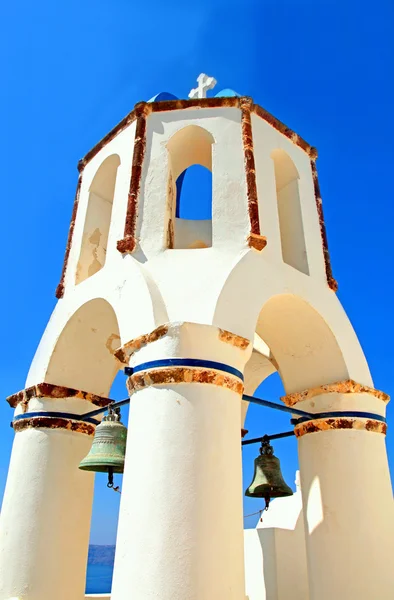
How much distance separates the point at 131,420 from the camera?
377 centimetres

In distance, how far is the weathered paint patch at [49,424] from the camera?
16.7 ft

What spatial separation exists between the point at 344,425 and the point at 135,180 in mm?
3046

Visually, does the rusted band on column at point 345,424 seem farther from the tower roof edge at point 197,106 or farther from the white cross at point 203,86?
the white cross at point 203,86

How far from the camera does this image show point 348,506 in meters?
4.60

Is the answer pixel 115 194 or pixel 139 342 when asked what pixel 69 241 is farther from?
pixel 139 342

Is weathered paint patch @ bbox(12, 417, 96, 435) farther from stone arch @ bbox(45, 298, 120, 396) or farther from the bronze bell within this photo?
the bronze bell

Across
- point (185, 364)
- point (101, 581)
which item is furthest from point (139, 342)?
point (101, 581)

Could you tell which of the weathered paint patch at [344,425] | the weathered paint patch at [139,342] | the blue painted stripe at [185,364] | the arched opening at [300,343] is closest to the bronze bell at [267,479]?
the weathered paint patch at [344,425]

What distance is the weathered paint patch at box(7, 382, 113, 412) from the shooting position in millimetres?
5180

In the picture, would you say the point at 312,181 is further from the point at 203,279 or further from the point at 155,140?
the point at 203,279

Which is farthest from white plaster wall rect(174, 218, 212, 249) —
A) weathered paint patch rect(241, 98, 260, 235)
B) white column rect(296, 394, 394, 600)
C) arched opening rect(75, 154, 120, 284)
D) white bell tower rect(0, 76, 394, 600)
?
white column rect(296, 394, 394, 600)

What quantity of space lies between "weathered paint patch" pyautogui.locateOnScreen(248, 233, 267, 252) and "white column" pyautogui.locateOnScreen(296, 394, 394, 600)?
159cm

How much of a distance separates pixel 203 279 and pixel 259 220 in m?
0.97

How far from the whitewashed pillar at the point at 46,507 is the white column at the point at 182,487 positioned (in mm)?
1568
